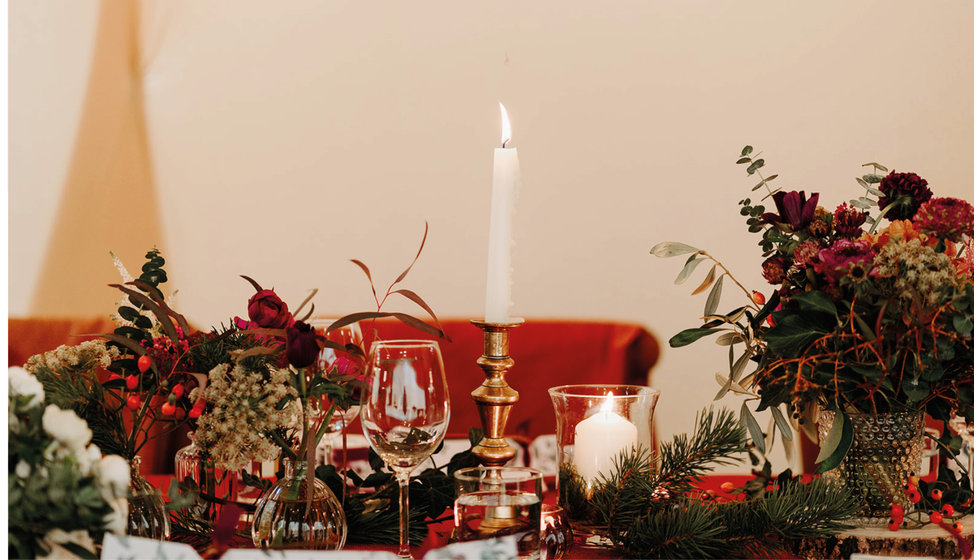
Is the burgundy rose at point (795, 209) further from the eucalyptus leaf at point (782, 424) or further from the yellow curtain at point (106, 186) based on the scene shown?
the yellow curtain at point (106, 186)

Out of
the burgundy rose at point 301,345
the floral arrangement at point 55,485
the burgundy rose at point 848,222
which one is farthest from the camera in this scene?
the burgundy rose at point 848,222

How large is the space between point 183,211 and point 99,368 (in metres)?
1.57

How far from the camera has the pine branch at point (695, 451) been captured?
2.39 feet

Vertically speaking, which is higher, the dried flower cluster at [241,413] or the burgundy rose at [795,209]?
the burgundy rose at [795,209]

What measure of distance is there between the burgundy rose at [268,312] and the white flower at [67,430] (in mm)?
212

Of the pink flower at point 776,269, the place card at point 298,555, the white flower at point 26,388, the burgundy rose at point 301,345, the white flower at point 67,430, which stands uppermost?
the pink flower at point 776,269

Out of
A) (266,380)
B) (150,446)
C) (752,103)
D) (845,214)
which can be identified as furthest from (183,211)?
(845,214)

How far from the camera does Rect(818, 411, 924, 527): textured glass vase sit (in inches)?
28.5

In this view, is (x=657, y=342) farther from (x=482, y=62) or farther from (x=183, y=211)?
(x=183, y=211)

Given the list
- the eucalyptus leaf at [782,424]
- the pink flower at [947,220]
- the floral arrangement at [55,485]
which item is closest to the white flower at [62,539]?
the floral arrangement at [55,485]

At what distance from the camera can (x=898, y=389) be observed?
69 cm

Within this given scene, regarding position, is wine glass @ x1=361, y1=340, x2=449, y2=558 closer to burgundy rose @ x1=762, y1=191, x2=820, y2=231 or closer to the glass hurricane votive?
the glass hurricane votive

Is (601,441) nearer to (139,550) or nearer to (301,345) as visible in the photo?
(301,345)

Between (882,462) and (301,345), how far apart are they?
1.72 feet
